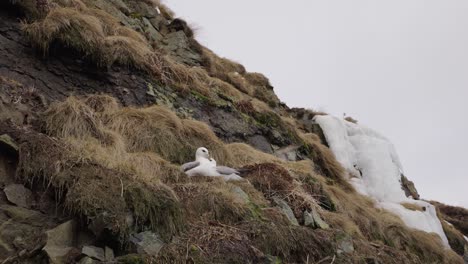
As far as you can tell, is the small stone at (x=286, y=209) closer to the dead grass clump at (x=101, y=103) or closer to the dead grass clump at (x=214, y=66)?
the dead grass clump at (x=101, y=103)

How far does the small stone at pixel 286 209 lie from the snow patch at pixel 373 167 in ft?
19.2

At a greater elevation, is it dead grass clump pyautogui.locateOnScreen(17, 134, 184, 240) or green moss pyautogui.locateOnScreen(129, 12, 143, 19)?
green moss pyautogui.locateOnScreen(129, 12, 143, 19)

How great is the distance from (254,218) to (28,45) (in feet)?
13.6

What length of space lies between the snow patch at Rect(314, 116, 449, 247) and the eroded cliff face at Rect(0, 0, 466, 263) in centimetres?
198

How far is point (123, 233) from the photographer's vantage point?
375 cm

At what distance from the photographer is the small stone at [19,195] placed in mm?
3963

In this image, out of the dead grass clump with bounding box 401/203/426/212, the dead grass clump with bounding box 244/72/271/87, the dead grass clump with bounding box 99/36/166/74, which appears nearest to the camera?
the dead grass clump with bounding box 99/36/166/74

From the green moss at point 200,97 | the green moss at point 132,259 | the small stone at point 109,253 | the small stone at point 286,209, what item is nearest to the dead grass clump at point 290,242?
the small stone at point 286,209

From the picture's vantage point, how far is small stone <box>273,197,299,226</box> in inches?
209

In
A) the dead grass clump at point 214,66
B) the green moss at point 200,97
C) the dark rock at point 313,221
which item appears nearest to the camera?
the dark rock at point 313,221

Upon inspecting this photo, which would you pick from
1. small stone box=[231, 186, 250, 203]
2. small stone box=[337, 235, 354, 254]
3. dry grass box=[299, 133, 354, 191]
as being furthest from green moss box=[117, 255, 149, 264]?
dry grass box=[299, 133, 354, 191]

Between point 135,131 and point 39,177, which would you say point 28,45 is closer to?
point 135,131

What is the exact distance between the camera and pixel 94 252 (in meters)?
3.58

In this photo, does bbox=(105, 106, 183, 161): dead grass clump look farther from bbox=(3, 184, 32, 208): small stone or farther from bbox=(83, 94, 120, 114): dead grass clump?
bbox=(3, 184, 32, 208): small stone
